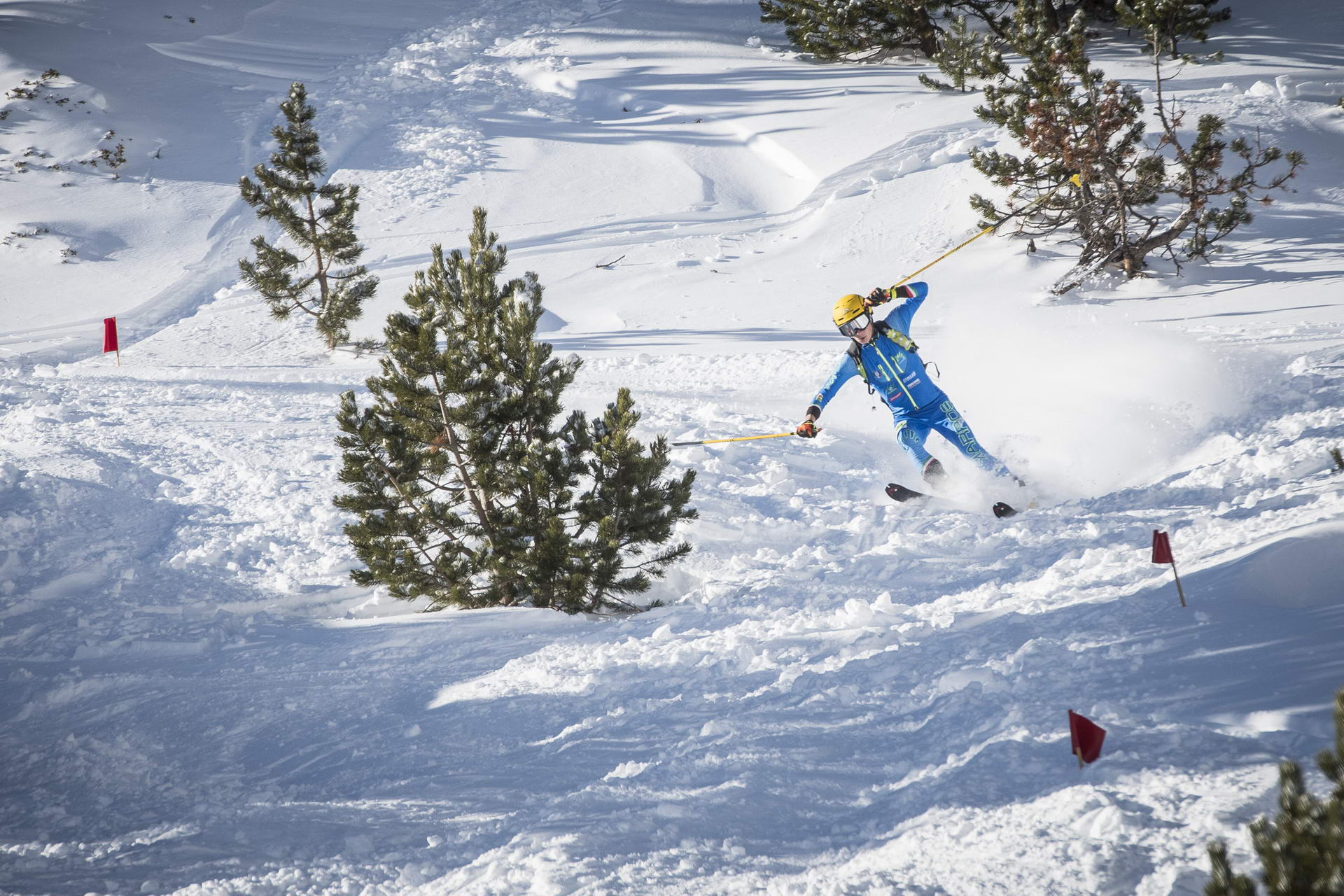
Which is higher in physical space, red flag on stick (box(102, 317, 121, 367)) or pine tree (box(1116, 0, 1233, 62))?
pine tree (box(1116, 0, 1233, 62))

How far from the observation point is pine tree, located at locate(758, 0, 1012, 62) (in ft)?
71.9

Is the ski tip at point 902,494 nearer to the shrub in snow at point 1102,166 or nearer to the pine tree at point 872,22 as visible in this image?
the shrub in snow at point 1102,166

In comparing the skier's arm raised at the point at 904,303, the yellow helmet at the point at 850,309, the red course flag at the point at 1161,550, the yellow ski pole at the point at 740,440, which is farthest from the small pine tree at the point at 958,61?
the red course flag at the point at 1161,550

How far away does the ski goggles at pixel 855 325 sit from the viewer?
299 inches

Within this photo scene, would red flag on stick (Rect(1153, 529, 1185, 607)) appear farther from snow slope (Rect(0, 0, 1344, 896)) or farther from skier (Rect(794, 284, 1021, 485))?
skier (Rect(794, 284, 1021, 485))

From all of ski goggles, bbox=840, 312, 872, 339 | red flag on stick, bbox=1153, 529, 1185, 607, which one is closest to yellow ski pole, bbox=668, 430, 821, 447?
ski goggles, bbox=840, 312, 872, 339

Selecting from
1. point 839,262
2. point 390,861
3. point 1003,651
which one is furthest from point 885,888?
point 839,262

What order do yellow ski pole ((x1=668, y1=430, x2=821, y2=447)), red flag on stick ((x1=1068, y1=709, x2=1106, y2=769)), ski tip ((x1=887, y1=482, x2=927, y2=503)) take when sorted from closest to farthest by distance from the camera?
red flag on stick ((x1=1068, y1=709, x2=1106, y2=769)), ski tip ((x1=887, y1=482, x2=927, y2=503)), yellow ski pole ((x1=668, y1=430, x2=821, y2=447))

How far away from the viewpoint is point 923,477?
7.72m

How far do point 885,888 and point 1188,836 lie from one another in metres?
1.03

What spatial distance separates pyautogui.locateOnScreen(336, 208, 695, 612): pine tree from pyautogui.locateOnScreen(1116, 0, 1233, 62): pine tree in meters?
10.9

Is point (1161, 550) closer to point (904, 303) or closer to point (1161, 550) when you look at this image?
point (1161, 550)

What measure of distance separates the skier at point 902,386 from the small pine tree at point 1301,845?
567 centimetres

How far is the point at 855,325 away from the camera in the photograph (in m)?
7.67
